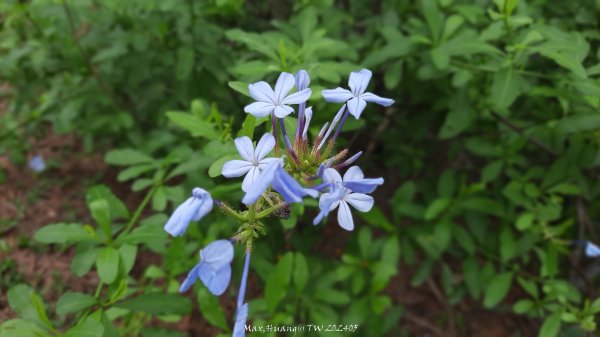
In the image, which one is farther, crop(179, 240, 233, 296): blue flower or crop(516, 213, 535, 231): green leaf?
crop(516, 213, 535, 231): green leaf

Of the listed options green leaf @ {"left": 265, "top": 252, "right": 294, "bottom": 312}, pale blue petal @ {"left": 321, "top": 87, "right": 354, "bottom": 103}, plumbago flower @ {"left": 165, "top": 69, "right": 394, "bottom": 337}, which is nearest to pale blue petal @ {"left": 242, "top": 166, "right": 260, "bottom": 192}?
plumbago flower @ {"left": 165, "top": 69, "right": 394, "bottom": 337}

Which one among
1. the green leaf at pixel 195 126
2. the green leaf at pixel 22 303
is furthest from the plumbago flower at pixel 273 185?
the green leaf at pixel 22 303

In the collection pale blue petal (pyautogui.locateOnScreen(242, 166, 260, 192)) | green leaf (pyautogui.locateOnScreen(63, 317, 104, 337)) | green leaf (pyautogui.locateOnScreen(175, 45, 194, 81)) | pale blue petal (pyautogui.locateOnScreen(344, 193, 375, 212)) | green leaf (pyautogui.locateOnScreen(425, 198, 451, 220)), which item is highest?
pale blue petal (pyautogui.locateOnScreen(242, 166, 260, 192))

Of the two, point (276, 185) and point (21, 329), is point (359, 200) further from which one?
point (21, 329)

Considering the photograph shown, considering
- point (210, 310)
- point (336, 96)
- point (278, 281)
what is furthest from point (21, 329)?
point (336, 96)

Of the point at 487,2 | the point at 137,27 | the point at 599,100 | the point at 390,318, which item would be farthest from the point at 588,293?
the point at 137,27

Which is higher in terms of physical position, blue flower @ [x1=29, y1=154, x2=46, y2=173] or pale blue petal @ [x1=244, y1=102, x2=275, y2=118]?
pale blue petal @ [x1=244, y1=102, x2=275, y2=118]

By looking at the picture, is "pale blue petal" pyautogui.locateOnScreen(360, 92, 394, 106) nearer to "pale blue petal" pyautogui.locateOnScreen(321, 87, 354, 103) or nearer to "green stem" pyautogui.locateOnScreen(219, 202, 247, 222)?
"pale blue petal" pyautogui.locateOnScreen(321, 87, 354, 103)
